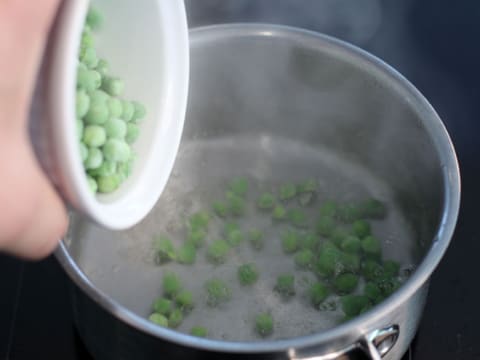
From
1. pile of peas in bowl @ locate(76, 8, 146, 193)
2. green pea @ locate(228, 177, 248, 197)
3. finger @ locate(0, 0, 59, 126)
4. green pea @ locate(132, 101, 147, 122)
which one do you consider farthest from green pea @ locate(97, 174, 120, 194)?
green pea @ locate(228, 177, 248, 197)

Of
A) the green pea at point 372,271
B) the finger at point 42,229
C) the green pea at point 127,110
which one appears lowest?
the green pea at point 372,271

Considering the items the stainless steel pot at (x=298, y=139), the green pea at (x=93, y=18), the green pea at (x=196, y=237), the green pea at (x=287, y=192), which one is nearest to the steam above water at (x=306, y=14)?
the stainless steel pot at (x=298, y=139)

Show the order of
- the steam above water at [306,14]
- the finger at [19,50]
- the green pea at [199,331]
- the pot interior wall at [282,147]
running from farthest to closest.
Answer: the steam above water at [306,14] → the pot interior wall at [282,147] → the green pea at [199,331] → the finger at [19,50]

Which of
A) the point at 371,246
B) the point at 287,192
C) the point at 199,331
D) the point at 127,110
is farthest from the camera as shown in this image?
the point at 287,192

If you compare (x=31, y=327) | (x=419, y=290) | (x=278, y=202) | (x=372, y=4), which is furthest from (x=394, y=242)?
(x=31, y=327)

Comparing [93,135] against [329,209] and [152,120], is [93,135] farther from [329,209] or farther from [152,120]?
[329,209]

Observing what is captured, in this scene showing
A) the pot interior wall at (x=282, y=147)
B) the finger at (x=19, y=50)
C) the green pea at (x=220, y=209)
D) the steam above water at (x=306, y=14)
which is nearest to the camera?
the finger at (x=19, y=50)

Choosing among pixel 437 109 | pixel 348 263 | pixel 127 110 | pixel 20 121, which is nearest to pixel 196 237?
pixel 348 263

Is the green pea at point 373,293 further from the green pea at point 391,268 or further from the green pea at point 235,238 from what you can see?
the green pea at point 235,238
